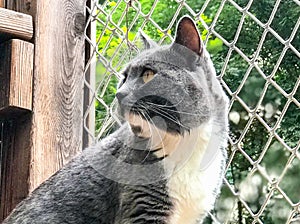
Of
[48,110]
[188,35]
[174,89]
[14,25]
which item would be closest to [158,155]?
[174,89]

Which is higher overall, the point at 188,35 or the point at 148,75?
Result: the point at 188,35

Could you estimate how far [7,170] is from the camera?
1.62 meters

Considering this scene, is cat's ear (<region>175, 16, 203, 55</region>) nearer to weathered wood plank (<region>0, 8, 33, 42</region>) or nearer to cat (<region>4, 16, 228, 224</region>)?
cat (<region>4, 16, 228, 224</region>)

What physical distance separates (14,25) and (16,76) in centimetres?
14

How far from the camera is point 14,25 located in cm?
158

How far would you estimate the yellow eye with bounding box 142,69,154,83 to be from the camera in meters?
1.40

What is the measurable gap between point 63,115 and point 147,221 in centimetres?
48

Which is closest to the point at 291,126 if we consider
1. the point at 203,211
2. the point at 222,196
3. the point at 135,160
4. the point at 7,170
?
the point at 222,196

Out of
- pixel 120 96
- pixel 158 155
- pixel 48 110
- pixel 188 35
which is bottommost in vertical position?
pixel 48 110

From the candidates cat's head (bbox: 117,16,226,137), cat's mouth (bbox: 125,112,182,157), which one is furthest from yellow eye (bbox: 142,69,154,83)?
cat's mouth (bbox: 125,112,182,157)

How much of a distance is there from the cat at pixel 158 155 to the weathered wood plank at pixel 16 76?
24 centimetres

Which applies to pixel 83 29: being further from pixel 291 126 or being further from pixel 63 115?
pixel 291 126

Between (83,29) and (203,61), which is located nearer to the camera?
(203,61)

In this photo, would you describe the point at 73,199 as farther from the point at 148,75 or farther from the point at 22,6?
the point at 22,6
